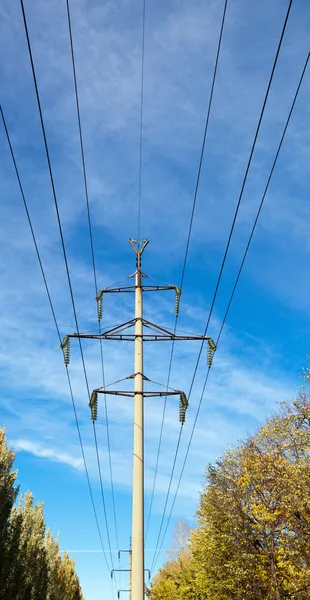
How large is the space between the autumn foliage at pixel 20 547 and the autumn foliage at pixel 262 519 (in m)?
13.6

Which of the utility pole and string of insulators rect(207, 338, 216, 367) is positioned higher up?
string of insulators rect(207, 338, 216, 367)

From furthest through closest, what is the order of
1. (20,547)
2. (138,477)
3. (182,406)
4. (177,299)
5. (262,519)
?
1. (20,547)
2. (262,519)
3. (177,299)
4. (182,406)
5. (138,477)

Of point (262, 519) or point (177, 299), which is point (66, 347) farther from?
point (262, 519)

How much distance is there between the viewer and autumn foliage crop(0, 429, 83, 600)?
103ft

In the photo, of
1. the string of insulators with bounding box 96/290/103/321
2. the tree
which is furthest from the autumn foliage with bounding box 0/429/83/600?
the string of insulators with bounding box 96/290/103/321

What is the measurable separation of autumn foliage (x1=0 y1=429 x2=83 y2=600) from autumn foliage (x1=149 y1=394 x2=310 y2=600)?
44.5 ft

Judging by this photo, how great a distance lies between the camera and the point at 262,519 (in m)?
30.7

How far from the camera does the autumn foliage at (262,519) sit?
27.5 metres

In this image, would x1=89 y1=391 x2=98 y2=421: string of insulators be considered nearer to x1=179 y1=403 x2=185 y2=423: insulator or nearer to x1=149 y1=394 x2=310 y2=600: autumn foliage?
x1=179 y1=403 x2=185 y2=423: insulator

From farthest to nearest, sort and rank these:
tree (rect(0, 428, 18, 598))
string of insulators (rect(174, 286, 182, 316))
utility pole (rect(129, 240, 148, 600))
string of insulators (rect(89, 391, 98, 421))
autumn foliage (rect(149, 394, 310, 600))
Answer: tree (rect(0, 428, 18, 598)) < autumn foliage (rect(149, 394, 310, 600)) < string of insulators (rect(174, 286, 182, 316)) < string of insulators (rect(89, 391, 98, 421)) < utility pole (rect(129, 240, 148, 600))

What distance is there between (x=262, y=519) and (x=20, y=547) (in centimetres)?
1938

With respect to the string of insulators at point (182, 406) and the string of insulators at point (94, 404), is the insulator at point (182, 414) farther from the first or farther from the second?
the string of insulators at point (94, 404)

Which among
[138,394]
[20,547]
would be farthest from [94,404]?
[20,547]

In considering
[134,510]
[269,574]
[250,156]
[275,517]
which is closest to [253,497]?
[275,517]
